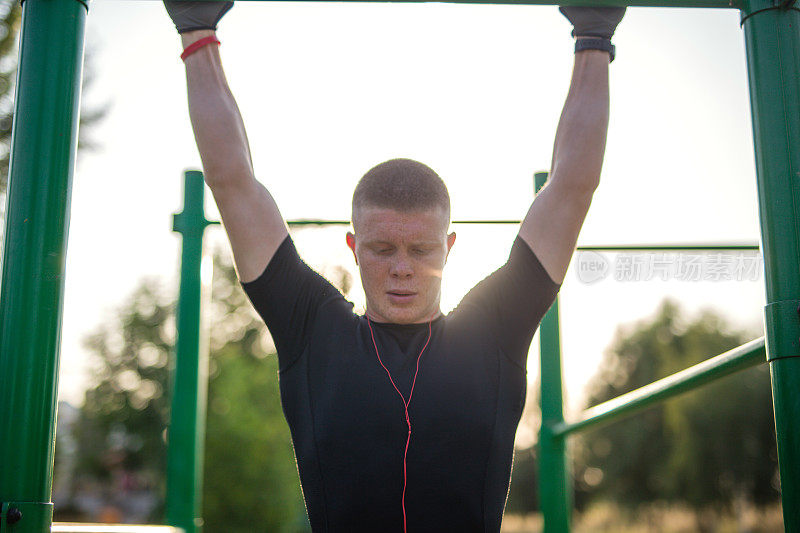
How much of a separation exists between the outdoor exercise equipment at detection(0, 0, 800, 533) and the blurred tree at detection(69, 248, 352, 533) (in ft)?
52.3

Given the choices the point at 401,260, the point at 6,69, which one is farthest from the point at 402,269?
the point at 6,69

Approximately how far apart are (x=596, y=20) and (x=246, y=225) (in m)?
0.71

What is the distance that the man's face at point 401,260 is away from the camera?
1.33 m

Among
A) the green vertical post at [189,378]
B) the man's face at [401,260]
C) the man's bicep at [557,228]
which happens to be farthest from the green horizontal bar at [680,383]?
the green vertical post at [189,378]

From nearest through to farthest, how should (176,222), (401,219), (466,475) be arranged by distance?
1. (466,475)
2. (401,219)
3. (176,222)

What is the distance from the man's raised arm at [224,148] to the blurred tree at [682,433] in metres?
23.2

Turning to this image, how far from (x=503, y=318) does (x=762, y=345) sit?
0.42 meters

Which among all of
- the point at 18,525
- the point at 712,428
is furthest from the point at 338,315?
the point at 712,428

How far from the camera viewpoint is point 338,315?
136 cm

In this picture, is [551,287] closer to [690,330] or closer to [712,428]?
[712,428]

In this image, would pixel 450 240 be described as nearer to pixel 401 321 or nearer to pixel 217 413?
pixel 401 321

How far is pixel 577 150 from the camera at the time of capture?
1318 mm

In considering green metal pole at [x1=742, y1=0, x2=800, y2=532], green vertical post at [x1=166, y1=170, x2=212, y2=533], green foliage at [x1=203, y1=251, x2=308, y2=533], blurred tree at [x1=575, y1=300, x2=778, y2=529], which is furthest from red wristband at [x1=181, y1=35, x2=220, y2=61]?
blurred tree at [x1=575, y1=300, x2=778, y2=529]

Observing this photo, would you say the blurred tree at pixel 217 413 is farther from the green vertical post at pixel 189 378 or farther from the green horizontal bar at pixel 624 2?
the green horizontal bar at pixel 624 2
